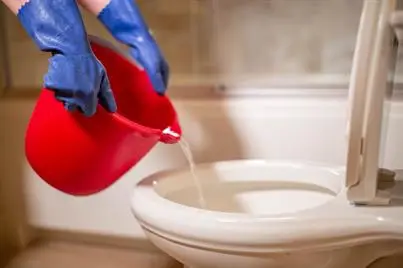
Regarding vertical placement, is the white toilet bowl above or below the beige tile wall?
below

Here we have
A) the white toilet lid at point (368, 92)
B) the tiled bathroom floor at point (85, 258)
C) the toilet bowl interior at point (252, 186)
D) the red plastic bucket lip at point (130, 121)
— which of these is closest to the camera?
the white toilet lid at point (368, 92)

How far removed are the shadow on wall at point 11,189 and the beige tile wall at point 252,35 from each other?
10.4 inches

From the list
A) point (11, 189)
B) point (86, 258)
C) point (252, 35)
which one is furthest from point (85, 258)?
point (252, 35)

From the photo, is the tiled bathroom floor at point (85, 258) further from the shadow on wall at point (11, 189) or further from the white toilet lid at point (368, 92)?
the white toilet lid at point (368, 92)

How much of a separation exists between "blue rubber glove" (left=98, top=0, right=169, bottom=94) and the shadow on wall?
14.3 inches

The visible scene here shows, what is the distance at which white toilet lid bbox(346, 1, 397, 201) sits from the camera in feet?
2.64

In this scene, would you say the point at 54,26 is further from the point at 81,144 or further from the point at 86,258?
the point at 86,258

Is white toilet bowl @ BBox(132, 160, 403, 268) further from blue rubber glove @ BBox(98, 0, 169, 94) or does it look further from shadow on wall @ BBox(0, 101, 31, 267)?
shadow on wall @ BBox(0, 101, 31, 267)

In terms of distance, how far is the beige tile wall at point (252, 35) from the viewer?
47.6 inches

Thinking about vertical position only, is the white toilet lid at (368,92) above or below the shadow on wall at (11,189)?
above

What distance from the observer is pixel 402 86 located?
1.11 metres

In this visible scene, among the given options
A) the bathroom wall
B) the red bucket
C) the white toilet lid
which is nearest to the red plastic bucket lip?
the red bucket

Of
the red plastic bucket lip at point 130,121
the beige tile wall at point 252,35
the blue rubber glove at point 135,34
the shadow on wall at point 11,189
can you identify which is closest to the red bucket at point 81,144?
the red plastic bucket lip at point 130,121

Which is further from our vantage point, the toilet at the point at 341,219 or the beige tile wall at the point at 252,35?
the beige tile wall at the point at 252,35
